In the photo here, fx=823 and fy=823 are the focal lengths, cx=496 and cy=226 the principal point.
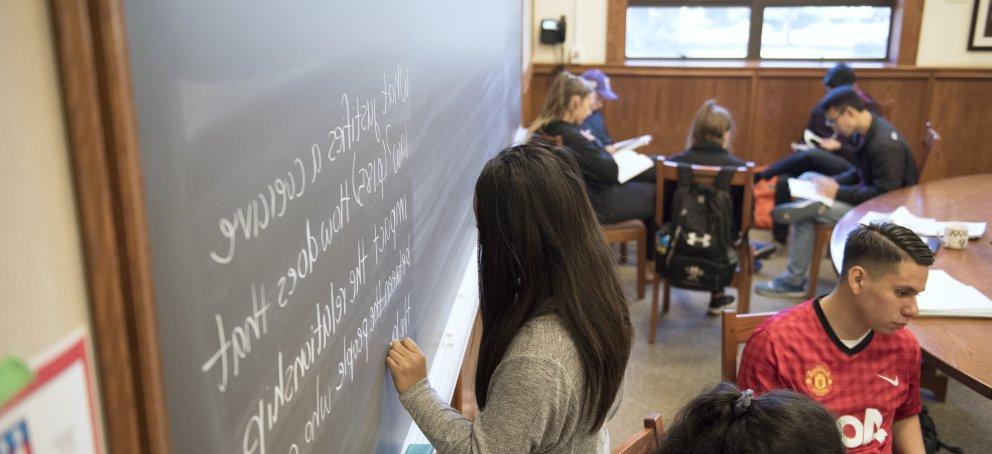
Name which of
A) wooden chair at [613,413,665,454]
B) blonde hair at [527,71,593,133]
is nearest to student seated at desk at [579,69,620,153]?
blonde hair at [527,71,593,133]

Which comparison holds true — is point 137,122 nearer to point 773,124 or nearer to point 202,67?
point 202,67

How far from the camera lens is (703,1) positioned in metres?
6.06

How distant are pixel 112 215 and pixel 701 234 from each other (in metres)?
3.41

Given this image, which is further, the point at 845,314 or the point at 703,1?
the point at 703,1

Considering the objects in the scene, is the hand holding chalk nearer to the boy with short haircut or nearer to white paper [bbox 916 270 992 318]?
the boy with short haircut

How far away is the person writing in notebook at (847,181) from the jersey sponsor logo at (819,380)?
2.35 metres

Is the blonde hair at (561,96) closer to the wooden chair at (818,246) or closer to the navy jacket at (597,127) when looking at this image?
the navy jacket at (597,127)

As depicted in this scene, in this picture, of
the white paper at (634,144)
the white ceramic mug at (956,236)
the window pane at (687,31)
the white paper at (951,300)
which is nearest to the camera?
Answer: the white paper at (951,300)

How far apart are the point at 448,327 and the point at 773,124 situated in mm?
4593

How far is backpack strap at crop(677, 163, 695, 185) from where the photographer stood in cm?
372

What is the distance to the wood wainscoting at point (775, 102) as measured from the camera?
5.83 meters

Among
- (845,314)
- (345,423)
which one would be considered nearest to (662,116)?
(845,314)

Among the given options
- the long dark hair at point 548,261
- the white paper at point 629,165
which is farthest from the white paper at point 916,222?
the long dark hair at point 548,261

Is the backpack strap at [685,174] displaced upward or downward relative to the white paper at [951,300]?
upward
